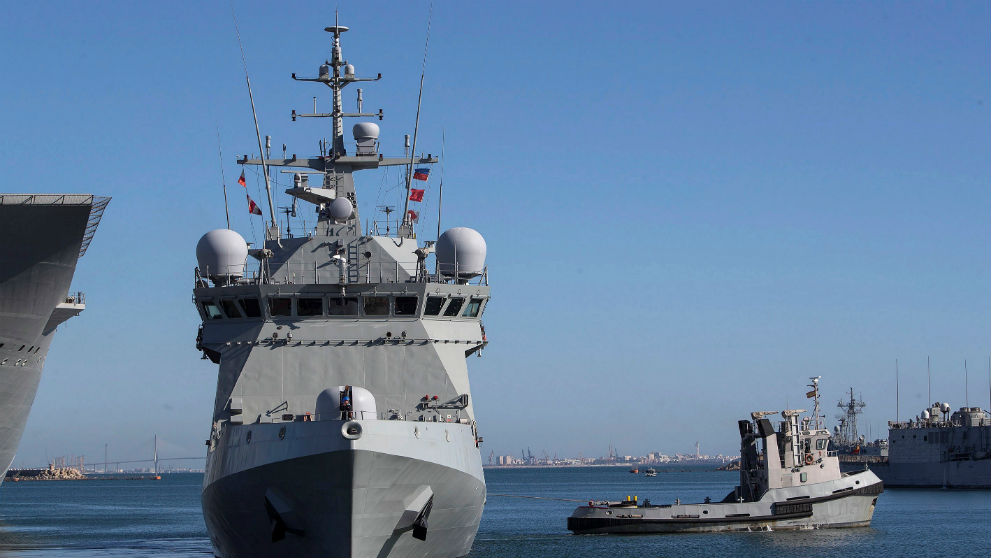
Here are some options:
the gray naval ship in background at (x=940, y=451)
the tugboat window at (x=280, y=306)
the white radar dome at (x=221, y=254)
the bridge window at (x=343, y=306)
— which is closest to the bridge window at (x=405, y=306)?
the bridge window at (x=343, y=306)

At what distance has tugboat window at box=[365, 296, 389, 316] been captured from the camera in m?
29.9

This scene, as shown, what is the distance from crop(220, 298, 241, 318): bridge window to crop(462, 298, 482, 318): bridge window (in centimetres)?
538

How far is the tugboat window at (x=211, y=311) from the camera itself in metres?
30.4

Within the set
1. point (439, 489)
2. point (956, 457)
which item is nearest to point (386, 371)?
point (439, 489)

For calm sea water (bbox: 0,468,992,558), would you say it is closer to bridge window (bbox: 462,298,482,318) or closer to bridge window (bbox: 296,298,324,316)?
bridge window (bbox: 462,298,482,318)

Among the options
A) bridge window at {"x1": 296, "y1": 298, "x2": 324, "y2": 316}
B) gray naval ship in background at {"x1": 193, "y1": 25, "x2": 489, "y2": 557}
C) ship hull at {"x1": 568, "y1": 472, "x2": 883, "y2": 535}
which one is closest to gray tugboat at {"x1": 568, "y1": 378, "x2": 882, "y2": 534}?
ship hull at {"x1": 568, "y1": 472, "x2": 883, "y2": 535}

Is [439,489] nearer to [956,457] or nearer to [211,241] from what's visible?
[211,241]

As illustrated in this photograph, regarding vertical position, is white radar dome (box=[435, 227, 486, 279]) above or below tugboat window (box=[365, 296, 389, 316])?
above

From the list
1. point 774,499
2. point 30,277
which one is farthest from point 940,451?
point 30,277

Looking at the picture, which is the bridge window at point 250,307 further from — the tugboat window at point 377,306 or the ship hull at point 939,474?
the ship hull at point 939,474

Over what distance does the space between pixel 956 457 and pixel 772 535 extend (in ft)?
168

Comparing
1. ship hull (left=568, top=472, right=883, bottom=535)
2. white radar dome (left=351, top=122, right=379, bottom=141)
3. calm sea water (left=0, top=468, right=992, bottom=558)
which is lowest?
calm sea water (left=0, top=468, right=992, bottom=558)

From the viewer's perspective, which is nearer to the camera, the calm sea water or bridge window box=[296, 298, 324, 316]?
bridge window box=[296, 298, 324, 316]

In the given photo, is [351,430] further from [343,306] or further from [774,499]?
[774,499]
